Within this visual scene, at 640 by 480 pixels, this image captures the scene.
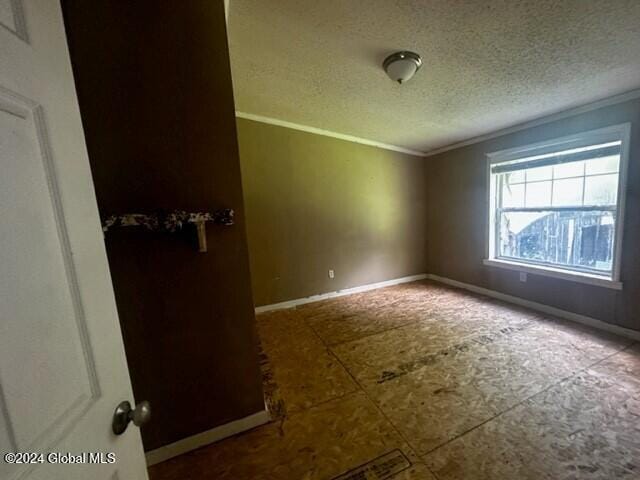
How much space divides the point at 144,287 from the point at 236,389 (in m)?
0.82

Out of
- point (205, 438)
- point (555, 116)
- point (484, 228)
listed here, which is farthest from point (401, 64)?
point (205, 438)

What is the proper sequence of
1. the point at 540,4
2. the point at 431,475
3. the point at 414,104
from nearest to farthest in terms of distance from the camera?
the point at 431,475 < the point at 540,4 < the point at 414,104

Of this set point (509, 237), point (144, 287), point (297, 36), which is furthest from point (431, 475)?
point (509, 237)

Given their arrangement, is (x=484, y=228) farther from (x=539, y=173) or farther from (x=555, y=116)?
(x=555, y=116)

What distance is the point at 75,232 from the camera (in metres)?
0.54

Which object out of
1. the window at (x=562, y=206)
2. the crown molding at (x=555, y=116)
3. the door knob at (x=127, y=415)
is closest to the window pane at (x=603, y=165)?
the window at (x=562, y=206)

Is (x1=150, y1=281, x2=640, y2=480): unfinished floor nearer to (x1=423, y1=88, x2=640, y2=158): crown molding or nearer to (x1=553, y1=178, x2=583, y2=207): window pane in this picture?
(x1=553, y1=178, x2=583, y2=207): window pane

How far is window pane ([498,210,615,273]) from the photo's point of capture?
8.41 feet

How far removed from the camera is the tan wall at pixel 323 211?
3.37m

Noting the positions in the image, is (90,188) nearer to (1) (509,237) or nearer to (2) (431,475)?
(2) (431,475)

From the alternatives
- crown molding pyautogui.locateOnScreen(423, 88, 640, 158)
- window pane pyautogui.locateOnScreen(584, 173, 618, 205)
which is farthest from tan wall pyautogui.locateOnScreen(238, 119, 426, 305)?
window pane pyautogui.locateOnScreen(584, 173, 618, 205)

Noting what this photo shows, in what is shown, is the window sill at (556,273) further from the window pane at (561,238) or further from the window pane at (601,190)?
the window pane at (601,190)

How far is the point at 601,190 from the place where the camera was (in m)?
2.53

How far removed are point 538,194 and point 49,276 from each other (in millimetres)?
4127
